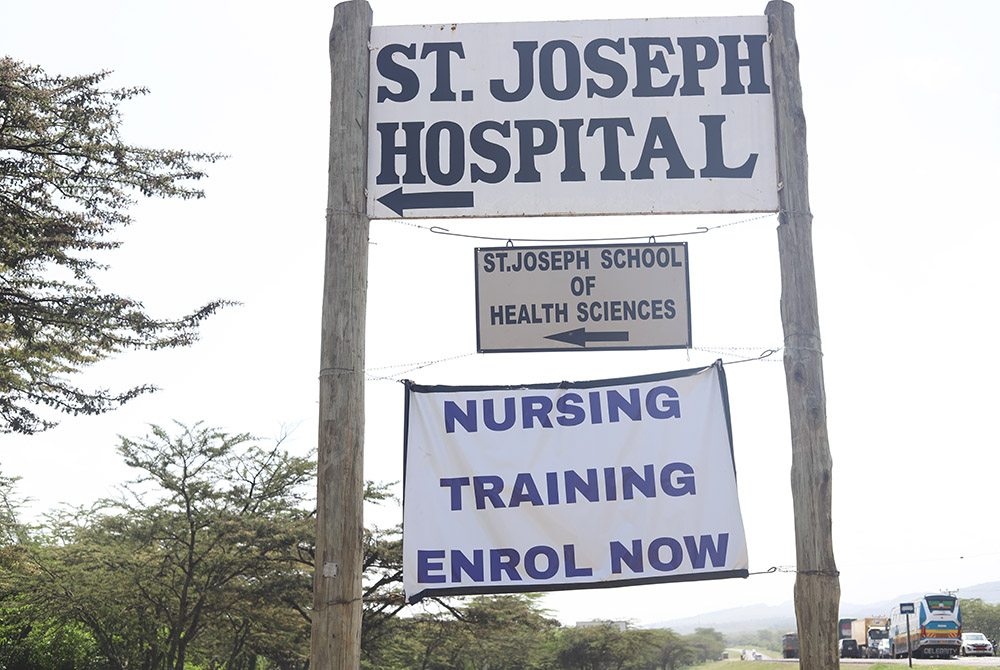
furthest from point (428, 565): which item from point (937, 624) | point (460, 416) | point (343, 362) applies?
point (937, 624)

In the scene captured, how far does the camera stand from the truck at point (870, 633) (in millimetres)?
51969

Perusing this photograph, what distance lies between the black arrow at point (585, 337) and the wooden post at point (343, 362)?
1.22m

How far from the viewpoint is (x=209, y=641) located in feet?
89.7

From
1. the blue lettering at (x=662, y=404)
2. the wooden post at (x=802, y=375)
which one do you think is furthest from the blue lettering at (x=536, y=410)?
the wooden post at (x=802, y=375)

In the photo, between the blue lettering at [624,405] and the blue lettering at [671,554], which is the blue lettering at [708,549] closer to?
the blue lettering at [671,554]

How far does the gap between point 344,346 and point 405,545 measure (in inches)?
48.1

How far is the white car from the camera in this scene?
45.2m

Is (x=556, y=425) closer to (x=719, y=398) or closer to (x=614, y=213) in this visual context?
(x=719, y=398)

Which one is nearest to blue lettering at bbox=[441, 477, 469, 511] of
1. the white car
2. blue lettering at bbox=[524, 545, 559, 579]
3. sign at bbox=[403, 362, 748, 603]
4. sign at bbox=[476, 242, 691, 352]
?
sign at bbox=[403, 362, 748, 603]

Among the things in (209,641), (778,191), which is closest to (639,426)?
(778,191)

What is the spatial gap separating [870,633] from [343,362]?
53.8 m

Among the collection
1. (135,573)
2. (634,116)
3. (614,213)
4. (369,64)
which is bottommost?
(135,573)

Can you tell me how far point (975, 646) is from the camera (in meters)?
45.7

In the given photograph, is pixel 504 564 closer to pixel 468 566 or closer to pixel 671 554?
pixel 468 566
